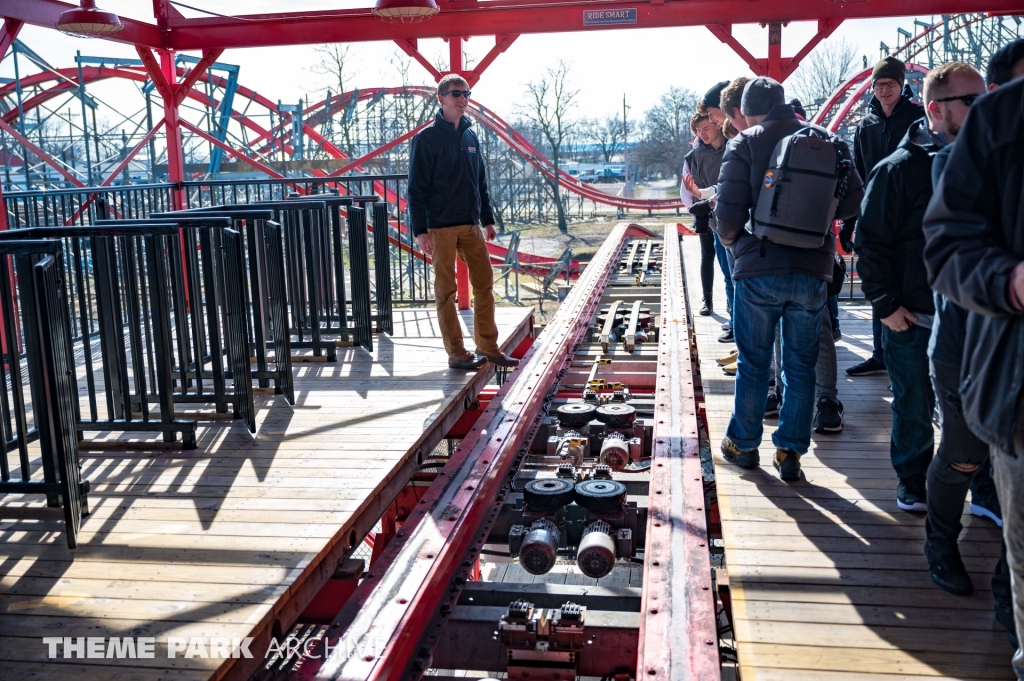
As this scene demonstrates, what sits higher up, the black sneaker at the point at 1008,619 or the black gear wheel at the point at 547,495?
A: the black sneaker at the point at 1008,619

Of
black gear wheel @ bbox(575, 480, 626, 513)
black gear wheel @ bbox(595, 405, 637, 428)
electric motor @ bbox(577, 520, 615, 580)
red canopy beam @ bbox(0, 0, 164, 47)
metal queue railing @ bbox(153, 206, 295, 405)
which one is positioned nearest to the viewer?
electric motor @ bbox(577, 520, 615, 580)

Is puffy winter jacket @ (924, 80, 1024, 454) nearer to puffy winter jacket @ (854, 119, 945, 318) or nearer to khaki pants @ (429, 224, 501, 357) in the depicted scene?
puffy winter jacket @ (854, 119, 945, 318)

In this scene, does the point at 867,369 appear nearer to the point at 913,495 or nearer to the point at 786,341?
the point at 786,341

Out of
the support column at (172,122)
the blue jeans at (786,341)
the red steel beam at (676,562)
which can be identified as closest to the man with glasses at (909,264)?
the blue jeans at (786,341)

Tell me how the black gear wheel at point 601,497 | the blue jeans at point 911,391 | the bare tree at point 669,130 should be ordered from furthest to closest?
the bare tree at point 669,130, the black gear wheel at point 601,497, the blue jeans at point 911,391

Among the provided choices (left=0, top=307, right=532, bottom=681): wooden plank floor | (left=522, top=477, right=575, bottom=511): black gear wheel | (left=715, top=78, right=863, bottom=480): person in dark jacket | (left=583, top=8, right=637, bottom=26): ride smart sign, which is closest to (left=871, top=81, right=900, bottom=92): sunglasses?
(left=715, top=78, right=863, bottom=480): person in dark jacket

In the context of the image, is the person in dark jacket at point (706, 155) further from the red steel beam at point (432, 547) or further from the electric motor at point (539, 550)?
the electric motor at point (539, 550)

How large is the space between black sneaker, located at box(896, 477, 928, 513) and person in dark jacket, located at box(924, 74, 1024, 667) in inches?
68.8

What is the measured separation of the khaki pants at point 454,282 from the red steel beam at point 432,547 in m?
0.46

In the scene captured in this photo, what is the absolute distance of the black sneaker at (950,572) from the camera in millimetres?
3135

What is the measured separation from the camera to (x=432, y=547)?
13.0 feet

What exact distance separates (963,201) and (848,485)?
2.39m

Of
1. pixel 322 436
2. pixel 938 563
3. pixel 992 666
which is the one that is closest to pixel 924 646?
pixel 992 666

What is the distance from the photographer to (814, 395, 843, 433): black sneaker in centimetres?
498
